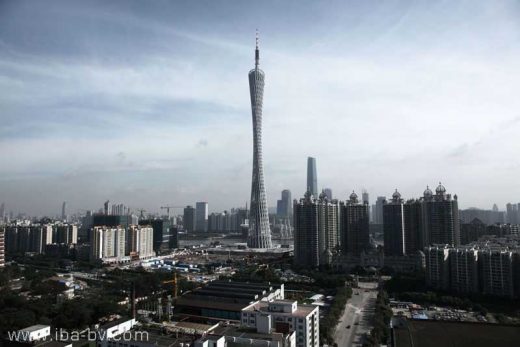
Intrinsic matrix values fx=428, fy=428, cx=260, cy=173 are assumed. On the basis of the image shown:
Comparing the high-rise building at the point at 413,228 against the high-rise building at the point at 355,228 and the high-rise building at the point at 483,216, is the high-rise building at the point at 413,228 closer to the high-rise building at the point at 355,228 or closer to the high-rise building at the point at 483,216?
the high-rise building at the point at 355,228

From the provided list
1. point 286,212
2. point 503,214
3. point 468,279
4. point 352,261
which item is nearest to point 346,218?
point 352,261

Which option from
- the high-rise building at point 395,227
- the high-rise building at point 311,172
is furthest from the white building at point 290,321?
the high-rise building at point 311,172

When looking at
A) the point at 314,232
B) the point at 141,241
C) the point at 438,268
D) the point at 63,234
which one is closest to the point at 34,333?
the point at 438,268

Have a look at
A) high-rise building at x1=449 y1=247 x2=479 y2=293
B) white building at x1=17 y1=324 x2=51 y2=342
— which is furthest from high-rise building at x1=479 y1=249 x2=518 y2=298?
white building at x1=17 y1=324 x2=51 y2=342

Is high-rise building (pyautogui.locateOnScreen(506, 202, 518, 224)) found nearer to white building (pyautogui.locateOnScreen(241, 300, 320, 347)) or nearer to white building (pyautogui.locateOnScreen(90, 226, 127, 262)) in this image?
white building (pyautogui.locateOnScreen(90, 226, 127, 262))

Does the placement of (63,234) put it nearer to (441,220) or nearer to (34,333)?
(34,333)

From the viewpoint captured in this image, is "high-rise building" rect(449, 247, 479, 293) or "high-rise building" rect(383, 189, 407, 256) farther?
"high-rise building" rect(383, 189, 407, 256)
